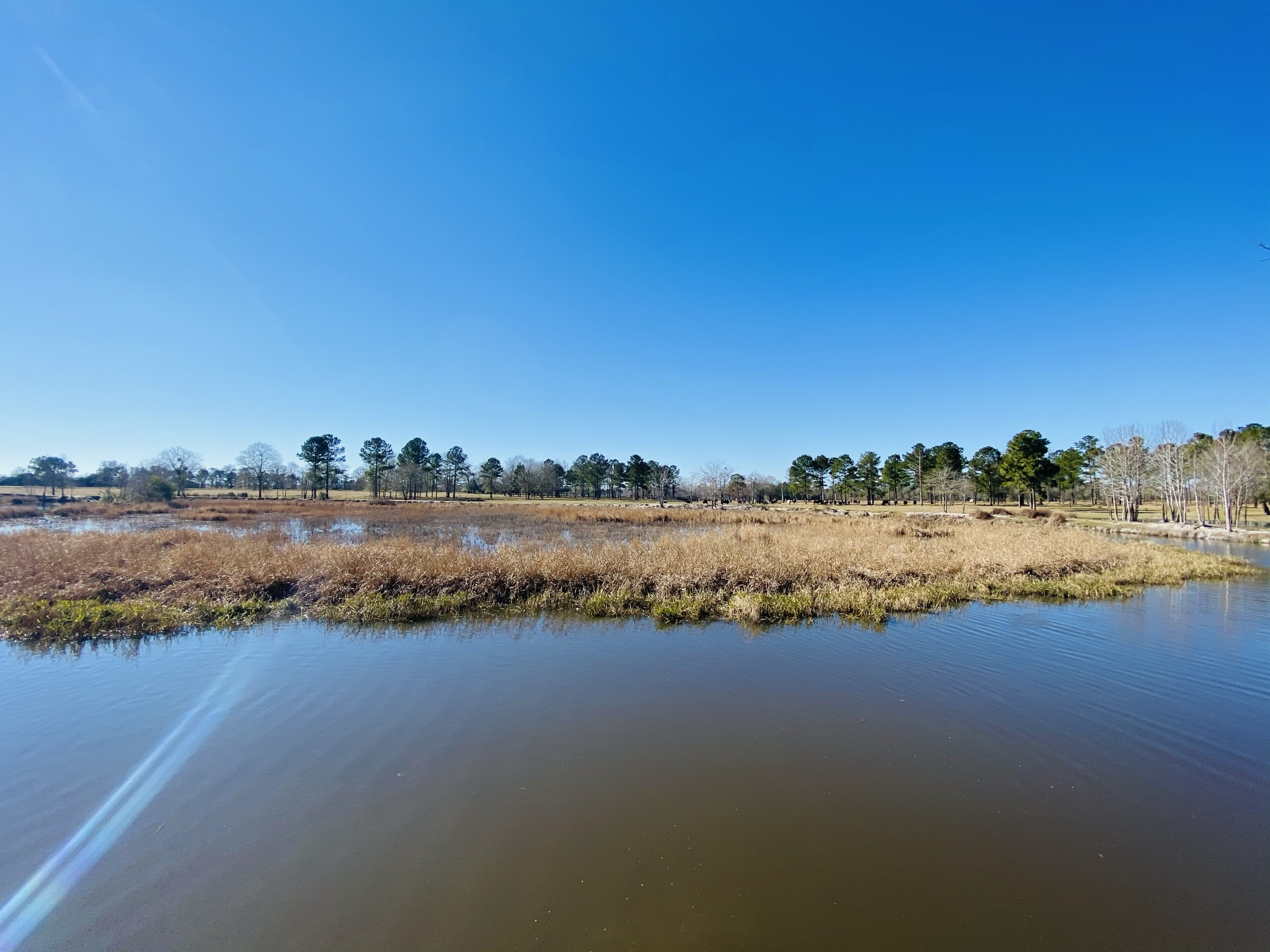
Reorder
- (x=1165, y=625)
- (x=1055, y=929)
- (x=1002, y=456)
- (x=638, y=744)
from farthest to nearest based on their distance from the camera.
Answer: (x=1002, y=456)
(x=1165, y=625)
(x=638, y=744)
(x=1055, y=929)

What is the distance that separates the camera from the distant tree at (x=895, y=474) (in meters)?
85.2

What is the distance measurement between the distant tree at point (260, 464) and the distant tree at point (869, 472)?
101416mm

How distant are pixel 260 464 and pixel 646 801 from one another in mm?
104728

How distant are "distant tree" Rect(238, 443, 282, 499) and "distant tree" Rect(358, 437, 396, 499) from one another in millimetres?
15551

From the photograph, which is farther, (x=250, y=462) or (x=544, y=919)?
(x=250, y=462)

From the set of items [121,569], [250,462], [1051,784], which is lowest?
[1051,784]

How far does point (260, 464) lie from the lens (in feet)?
286

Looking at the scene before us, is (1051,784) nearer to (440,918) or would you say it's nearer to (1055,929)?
(1055,929)

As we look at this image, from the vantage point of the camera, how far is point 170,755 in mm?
6141

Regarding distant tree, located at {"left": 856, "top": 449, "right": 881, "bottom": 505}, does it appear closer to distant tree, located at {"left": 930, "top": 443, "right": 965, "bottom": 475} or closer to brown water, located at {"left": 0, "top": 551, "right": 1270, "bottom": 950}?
distant tree, located at {"left": 930, "top": 443, "right": 965, "bottom": 475}

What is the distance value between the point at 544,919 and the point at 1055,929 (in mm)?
3880

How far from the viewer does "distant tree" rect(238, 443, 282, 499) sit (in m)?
86.8

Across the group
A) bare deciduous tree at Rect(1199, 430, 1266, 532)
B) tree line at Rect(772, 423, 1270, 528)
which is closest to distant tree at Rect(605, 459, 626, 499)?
tree line at Rect(772, 423, 1270, 528)

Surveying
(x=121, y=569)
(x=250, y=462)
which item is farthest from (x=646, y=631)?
(x=250, y=462)
